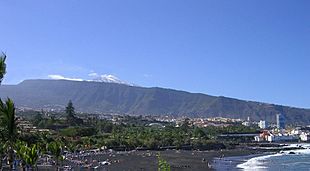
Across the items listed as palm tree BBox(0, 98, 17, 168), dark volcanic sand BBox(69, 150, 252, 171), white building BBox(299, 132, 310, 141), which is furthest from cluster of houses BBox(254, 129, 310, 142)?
palm tree BBox(0, 98, 17, 168)

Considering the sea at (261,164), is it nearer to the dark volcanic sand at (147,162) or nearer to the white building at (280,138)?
the dark volcanic sand at (147,162)

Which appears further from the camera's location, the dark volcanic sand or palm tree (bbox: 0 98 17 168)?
the dark volcanic sand

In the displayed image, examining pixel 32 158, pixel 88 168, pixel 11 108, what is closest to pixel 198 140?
pixel 88 168

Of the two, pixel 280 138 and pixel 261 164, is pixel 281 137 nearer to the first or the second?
pixel 280 138

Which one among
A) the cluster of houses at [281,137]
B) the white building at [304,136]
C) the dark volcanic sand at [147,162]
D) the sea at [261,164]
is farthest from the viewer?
the white building at [304,136]

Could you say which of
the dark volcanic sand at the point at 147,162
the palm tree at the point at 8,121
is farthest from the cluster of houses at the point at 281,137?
the palm tree at the point at 8,121

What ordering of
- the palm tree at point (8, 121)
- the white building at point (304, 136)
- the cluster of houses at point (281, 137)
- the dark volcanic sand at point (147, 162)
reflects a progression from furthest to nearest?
the white building at point (304, 136) < the cluster of houses at point (281, 137) < the dark volcanic sand at point (147, 162) < the palm tree at point (8, 121)

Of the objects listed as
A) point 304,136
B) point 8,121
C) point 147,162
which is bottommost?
point 147,162

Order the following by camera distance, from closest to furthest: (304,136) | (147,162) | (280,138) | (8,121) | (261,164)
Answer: (8,121) → (147,162) → (261,164) → (280,138) → (304,136)

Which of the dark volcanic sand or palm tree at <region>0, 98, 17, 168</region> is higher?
palm tree at <region>0, 98, 17, 168</region>

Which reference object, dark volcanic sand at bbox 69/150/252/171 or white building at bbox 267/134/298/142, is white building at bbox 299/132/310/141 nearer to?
white building at bbox 267/134/298/142

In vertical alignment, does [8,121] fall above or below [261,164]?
above

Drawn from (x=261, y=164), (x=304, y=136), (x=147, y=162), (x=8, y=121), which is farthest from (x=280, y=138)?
(x=8, y=121)
